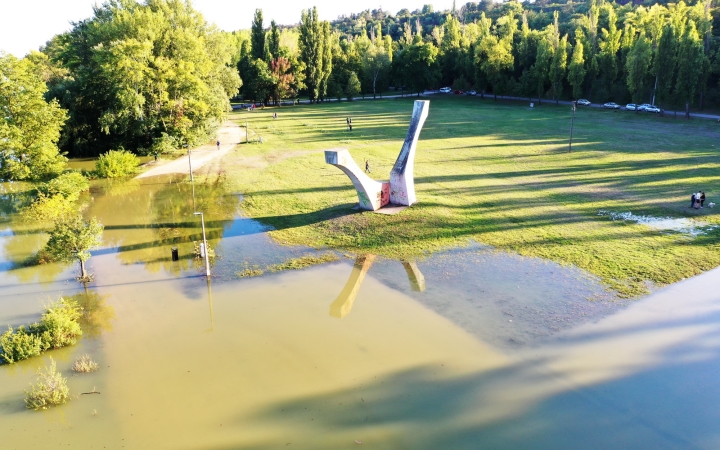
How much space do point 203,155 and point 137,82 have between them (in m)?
7.24

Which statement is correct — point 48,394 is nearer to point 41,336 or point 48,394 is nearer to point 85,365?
point 85,365

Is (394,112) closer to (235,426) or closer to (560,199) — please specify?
(560,199)

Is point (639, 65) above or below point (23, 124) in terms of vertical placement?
above

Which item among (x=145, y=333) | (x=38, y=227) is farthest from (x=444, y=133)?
(x=145, y=333)

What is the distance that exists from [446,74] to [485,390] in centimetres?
7918

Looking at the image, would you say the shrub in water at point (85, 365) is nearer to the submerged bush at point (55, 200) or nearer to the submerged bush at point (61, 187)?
the submerged bush at point (55, 200)

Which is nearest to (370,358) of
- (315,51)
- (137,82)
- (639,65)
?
(137,82)

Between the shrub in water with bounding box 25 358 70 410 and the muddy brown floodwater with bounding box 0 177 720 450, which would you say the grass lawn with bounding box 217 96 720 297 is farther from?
the shrub in water with bounding box 25 358 70 410

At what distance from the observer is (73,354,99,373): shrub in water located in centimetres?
1360

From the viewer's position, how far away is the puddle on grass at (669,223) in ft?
72.6

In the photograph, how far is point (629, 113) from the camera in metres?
54.1

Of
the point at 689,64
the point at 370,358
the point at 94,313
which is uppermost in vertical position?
the point at 689,64

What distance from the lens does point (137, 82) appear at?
3675cm

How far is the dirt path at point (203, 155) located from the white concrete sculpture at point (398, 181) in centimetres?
1695
